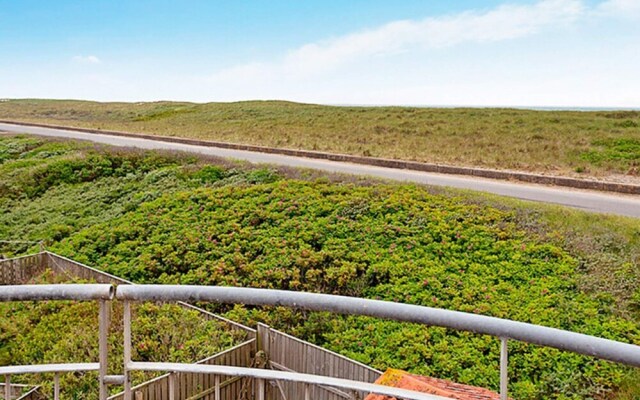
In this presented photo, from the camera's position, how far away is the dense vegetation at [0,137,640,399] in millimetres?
7473

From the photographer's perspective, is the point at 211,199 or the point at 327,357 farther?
the point at 211,199

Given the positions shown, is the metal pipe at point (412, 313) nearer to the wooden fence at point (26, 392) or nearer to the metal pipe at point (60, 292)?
the metal pipe at point (60, 292)

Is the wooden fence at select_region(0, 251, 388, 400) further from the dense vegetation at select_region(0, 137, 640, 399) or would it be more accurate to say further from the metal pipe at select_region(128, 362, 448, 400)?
the metal pipe at select_region(128, 362, 448, 400)

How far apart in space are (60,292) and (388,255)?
8.40 metres

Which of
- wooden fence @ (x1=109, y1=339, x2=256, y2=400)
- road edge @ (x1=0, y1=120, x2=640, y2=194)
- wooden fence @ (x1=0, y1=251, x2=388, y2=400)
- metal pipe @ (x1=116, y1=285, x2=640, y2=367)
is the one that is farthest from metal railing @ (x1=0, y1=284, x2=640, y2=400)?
road edge @ (x1=0, y1=120, x2=640, y2=194)

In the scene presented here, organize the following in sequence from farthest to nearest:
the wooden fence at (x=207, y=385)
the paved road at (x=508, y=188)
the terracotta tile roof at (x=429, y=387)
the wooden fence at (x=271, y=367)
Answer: the paved road at (x=508, y=188) < the wooden fence at (x=271, y=367) < the wooden fence at (x=207, y=385) < the terracotta tile roof at (x=429, y=387)

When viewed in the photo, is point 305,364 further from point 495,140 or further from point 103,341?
point 495,140

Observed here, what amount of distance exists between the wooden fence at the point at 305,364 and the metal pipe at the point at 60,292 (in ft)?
14.6

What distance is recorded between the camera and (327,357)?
23.0ft

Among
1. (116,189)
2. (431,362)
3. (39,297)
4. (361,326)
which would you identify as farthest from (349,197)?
(39,297)

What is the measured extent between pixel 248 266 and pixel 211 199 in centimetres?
393

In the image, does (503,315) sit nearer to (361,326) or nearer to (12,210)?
(361,326)

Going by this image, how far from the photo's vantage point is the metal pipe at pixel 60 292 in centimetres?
210

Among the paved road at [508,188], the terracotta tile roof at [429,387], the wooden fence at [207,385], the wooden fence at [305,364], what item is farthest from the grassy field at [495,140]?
the wooden fence at [207,385]
